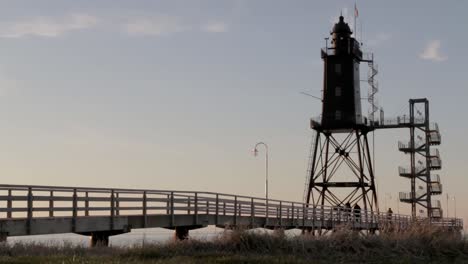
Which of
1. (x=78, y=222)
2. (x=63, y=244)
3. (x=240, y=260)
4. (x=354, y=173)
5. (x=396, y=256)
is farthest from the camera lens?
(x=354, y=173)

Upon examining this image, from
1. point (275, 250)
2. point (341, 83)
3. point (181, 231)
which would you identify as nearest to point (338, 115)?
point (341, 83)

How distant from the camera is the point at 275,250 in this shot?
74.2 feet

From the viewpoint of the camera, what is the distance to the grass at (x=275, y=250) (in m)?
19.8

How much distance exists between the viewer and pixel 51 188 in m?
26.1

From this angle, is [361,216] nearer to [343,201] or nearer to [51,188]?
[343,201]

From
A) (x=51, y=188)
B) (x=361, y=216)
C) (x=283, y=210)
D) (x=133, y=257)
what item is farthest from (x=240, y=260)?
(x=361, y=216)

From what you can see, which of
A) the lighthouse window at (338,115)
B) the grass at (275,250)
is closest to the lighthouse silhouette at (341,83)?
the lighthouse window at (338,115)

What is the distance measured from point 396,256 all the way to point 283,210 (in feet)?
72.1

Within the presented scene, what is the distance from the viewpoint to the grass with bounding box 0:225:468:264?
1981 centimetres

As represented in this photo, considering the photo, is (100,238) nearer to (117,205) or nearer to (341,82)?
(117,205)

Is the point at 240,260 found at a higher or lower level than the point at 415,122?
lower

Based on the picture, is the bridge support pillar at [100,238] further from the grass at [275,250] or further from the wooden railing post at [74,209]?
the grass at [275,250]

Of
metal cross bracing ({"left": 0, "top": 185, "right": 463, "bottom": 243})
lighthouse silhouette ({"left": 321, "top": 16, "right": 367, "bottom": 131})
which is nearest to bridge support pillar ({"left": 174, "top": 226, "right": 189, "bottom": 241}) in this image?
metal cross bracing ({"left": 0, "top": 185, "right": 463, "bottom": 243})

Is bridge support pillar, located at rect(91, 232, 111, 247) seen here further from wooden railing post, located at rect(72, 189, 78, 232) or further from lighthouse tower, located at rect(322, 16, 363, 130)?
lighthouse tower, located at rect(322, 16, 363, 130)
